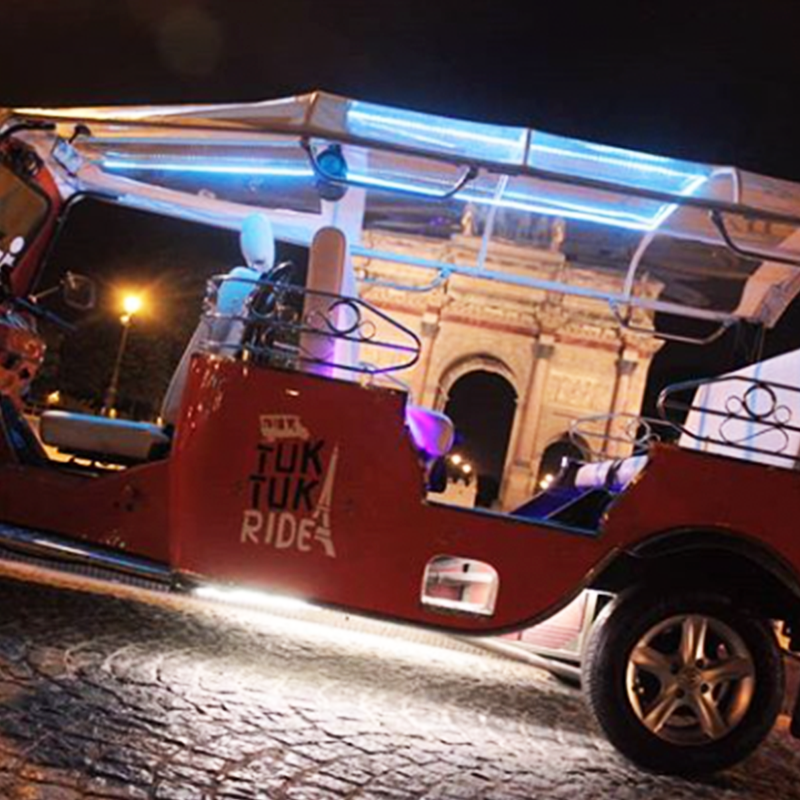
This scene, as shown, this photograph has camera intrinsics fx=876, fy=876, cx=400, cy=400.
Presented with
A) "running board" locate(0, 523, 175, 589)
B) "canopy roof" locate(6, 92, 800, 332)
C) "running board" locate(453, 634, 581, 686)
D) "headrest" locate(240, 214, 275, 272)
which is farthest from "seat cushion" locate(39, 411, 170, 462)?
"running board" locate(453, 634, 581, 686)

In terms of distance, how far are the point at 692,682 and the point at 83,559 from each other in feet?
9.21

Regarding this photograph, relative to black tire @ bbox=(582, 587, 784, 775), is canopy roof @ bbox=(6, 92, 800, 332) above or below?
above

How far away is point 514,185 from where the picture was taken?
4.77m

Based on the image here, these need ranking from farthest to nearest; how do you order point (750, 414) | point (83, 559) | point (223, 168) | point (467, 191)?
point (223, 168)
point (467, 191)
point (750, 414)
point (83, 559)

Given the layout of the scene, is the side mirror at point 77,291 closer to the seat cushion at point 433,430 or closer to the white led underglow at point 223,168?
the white led underglow at point 223,168

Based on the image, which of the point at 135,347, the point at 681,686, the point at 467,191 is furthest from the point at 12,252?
the point at 135,347

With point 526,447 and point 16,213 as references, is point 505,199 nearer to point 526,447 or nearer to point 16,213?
point 16,213

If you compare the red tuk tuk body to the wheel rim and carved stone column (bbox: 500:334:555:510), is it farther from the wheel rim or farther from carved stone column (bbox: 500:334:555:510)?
carved stone column (bbox: 500:334:555:510)

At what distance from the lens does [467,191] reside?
196 inches

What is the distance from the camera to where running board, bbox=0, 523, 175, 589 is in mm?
3953

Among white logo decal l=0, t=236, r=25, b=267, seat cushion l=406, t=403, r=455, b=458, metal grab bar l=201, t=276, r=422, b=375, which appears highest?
white logo decal l=0, t=236, r=25, b=267

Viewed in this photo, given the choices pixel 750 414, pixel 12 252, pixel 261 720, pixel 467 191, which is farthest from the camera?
pixel 12 252

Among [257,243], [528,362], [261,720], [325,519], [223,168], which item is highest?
[528,362]

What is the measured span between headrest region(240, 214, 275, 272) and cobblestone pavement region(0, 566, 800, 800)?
7.57 ft
